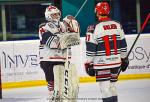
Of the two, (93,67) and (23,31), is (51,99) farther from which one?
(23,31)

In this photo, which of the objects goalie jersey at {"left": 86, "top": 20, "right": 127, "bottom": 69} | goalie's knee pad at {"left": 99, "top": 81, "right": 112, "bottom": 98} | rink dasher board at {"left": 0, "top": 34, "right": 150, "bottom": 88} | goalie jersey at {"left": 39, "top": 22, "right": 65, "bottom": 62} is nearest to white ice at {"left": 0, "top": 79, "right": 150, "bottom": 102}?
rink dasher board at {"left": 0, "top": 34, "right": 150, "bottom": 88}

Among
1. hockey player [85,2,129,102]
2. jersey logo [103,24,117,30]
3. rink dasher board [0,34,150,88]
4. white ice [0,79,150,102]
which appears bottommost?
white ice [0,79,150,102]

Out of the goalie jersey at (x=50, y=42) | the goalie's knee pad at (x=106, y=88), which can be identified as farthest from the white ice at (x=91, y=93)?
the goalie's knee pad at (x=106, y=88)

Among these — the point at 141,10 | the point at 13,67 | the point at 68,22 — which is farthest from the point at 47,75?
the point at 141,10

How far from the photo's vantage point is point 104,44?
6.31 m

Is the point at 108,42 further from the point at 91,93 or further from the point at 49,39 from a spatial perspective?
the point at 91,93

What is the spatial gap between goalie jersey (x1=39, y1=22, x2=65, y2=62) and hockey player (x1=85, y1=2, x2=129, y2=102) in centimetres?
100

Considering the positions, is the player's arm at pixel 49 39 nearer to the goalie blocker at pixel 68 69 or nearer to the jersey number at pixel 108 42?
the goalie blocker at pixel 68 69

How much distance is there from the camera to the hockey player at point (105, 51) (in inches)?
249

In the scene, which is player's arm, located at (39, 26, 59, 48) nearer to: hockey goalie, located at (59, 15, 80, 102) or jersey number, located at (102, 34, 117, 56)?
hockey goalie, located at (59, 15, 80, 102)

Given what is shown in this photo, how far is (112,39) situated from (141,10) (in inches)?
272

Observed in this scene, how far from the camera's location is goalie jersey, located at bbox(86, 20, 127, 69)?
20.7 ft

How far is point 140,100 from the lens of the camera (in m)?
8.22

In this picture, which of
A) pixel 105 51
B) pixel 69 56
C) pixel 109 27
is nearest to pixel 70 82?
pixel 69 56
